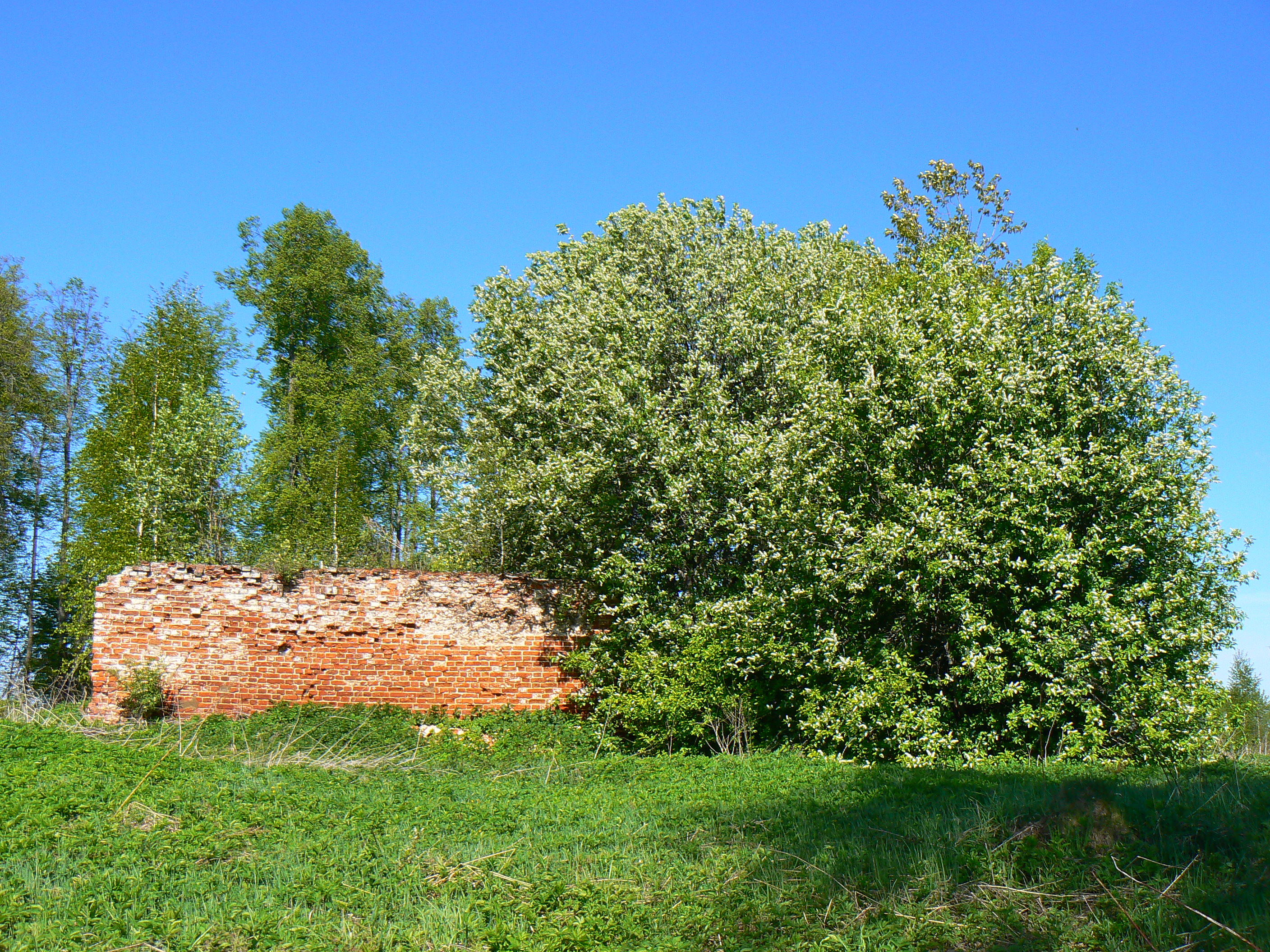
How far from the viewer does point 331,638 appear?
1343 centimetres

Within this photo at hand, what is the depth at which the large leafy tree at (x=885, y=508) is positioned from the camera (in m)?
10.4

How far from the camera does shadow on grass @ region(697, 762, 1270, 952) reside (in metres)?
4.52

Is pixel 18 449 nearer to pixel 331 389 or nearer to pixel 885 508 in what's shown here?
pixel 331 389

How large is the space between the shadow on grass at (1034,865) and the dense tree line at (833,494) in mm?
3460

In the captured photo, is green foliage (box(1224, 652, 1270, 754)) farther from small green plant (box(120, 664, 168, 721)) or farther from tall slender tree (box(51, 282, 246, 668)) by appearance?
tall slender tree (box(51, 282, 246, 668))

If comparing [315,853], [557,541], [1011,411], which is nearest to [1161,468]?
[1011,411]

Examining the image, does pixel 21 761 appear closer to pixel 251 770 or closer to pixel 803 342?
pixel 251 770

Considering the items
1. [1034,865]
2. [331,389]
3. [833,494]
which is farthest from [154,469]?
[1034,865]

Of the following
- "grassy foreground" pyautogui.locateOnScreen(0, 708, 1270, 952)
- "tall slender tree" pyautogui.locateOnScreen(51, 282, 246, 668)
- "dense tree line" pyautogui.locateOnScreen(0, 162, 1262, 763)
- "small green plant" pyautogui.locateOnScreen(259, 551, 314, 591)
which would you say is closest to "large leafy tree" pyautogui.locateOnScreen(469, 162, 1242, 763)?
"dense tree line" pyautogui.locateOnScreen(0, 162, 1262, 763)

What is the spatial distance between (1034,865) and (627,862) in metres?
2.55

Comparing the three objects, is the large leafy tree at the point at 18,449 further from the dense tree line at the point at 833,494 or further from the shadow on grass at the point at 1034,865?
the shadow on grass at the point at 1034,865

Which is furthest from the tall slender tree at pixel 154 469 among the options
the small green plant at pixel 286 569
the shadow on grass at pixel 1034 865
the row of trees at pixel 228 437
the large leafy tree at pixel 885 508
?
the shadow on grass at pixel 1034 865

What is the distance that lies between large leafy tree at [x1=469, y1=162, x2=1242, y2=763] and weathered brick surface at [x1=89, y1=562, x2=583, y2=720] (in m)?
1.18

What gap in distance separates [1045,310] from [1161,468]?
2.47 meters
